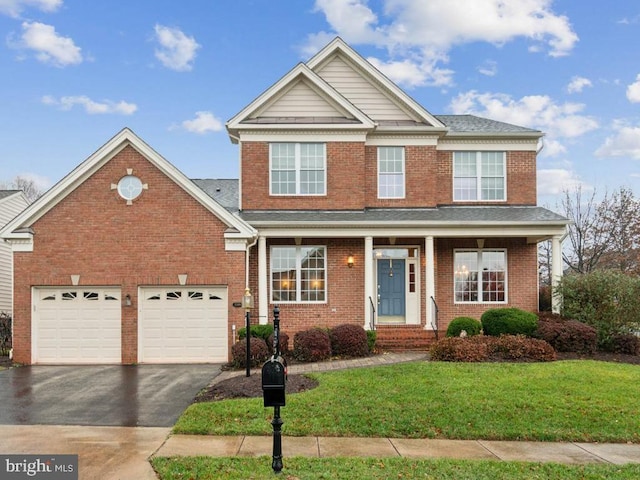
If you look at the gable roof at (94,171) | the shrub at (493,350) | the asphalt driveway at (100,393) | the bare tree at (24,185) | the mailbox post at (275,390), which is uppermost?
the bare tree at (24,185)

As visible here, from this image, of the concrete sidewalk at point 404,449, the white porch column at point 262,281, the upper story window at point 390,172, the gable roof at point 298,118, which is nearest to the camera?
the concrete sidewalk at point 404,449

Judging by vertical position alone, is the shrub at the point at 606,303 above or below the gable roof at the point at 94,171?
below

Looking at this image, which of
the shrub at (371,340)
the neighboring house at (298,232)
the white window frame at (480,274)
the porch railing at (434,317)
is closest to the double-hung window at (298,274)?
the neighboring house at (298,232)

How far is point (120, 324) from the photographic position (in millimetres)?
14477

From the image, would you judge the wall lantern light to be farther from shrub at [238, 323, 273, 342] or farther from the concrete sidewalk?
the concrete sidewalk

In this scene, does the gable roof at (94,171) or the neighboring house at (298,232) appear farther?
the neighboring house at (298,232)

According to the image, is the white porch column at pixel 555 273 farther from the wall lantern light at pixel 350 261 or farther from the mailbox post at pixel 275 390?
the mailbox post at pixel 275 390

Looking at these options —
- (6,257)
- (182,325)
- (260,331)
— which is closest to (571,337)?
(260,331)

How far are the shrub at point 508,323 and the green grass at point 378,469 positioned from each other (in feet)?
27.2

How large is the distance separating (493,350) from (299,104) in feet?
33.1

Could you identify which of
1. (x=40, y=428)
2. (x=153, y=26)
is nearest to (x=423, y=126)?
(x=153, y=26)

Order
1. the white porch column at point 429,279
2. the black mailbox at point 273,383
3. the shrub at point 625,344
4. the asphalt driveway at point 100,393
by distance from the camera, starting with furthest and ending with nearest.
→ 1. the white porch column at point 429,279
2. the shrub at point 625,344
3. the asphalt driveway at point 100,393
4. the black mailbox at point 273,383

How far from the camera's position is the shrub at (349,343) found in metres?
14.2

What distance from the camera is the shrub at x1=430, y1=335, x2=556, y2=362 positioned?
41.3ft
